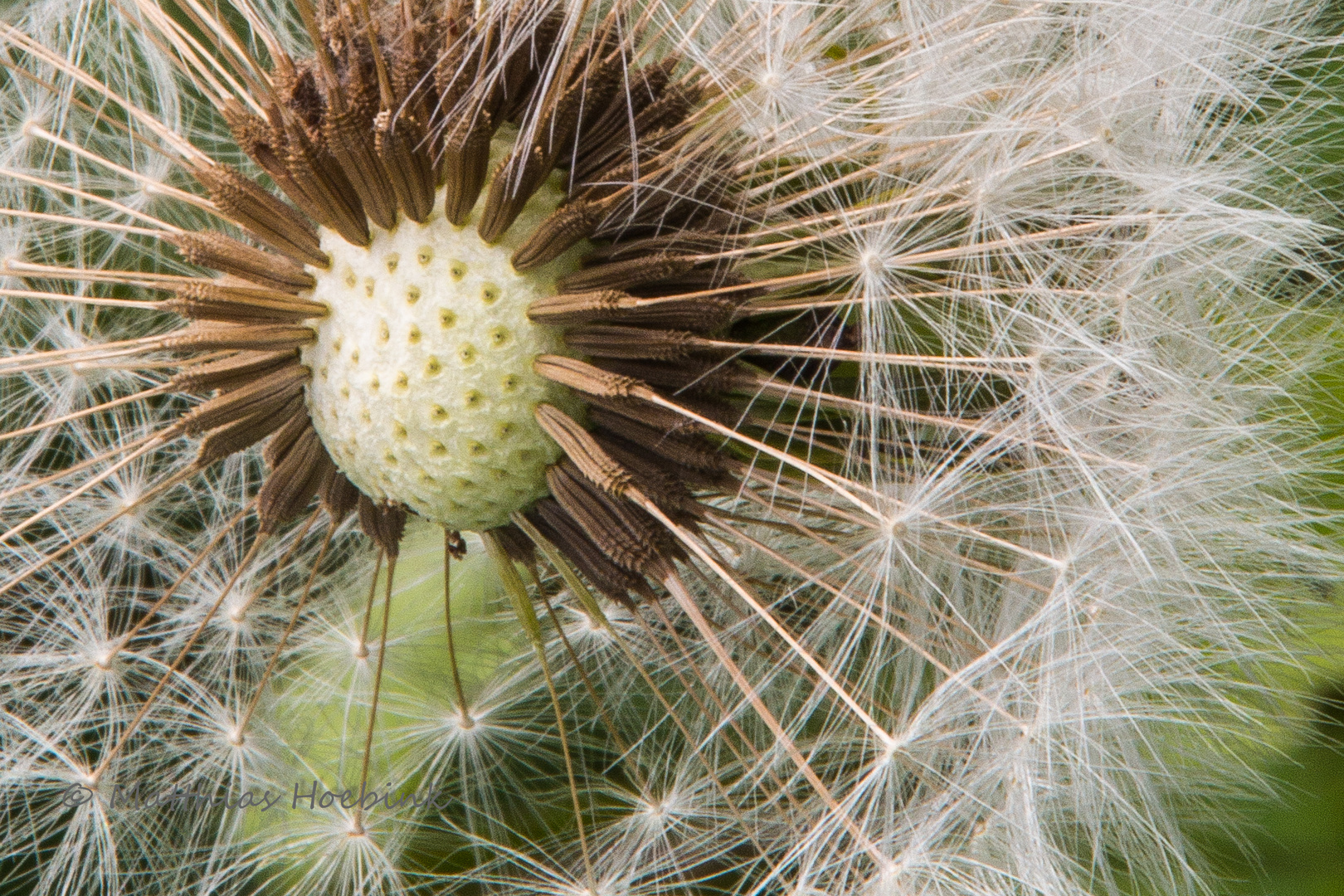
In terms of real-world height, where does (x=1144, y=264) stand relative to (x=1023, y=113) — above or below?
below

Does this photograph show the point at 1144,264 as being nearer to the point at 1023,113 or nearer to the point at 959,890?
the point at 1023,113

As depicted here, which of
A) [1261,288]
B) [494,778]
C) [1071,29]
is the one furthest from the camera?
[494,778]

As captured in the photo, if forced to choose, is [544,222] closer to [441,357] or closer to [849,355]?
[441,357]

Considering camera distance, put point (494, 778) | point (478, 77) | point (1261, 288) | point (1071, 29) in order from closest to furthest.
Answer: point (478, 77), point (1071, 29), point (1261, 288), point (494, 778)

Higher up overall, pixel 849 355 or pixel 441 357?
pixel 441 357

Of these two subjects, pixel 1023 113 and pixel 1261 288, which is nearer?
pixel 1023 113

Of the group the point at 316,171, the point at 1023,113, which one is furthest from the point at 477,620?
the point at 1023,113

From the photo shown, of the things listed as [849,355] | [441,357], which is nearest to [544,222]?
[441,357]

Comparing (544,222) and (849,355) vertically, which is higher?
(544,222)
